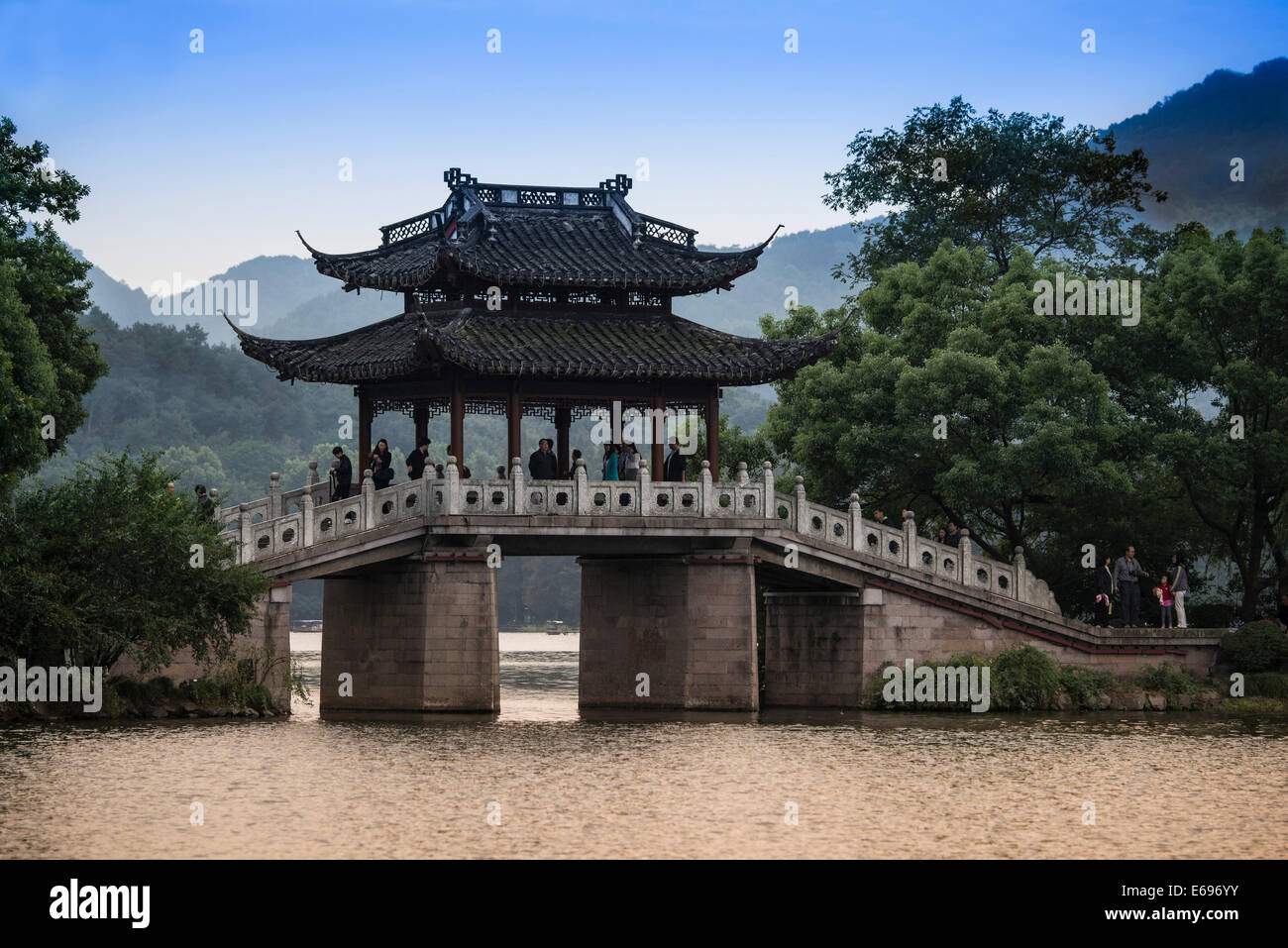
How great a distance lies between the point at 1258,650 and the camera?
41.5m

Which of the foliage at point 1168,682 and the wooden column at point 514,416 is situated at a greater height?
the wooden column at point 514,416

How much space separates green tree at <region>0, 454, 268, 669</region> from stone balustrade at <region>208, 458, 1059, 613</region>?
1.79 meters

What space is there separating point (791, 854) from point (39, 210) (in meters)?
30.0

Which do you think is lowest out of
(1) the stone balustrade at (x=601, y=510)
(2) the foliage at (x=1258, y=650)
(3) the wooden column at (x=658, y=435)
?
(2) the foliage at (x=1258, y=650)

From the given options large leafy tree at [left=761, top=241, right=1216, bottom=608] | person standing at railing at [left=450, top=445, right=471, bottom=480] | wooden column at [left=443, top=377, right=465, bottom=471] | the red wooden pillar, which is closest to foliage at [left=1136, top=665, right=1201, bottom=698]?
large leafy tree at [left=761, top=241, right=1216, bottom=608]

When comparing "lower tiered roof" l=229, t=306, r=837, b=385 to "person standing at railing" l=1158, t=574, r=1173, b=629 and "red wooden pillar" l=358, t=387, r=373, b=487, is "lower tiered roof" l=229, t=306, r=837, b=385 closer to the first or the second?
"red wooden pillar" l=358, t=387, r=373, b=487

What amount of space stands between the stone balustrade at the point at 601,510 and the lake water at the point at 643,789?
3.77 m

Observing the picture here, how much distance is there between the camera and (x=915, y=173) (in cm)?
6175

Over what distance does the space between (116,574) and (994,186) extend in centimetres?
3650

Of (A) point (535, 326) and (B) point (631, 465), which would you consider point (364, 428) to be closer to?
(A) point (535, 326)

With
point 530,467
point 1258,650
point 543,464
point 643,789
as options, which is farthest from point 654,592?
point 643,789

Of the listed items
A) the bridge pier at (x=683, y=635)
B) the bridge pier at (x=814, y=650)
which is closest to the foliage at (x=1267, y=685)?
the bridge pier at (x=814, y=650)

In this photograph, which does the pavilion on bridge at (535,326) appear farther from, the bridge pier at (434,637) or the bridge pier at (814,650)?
the bridge pier at (814,650)

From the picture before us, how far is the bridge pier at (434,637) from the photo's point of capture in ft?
123
